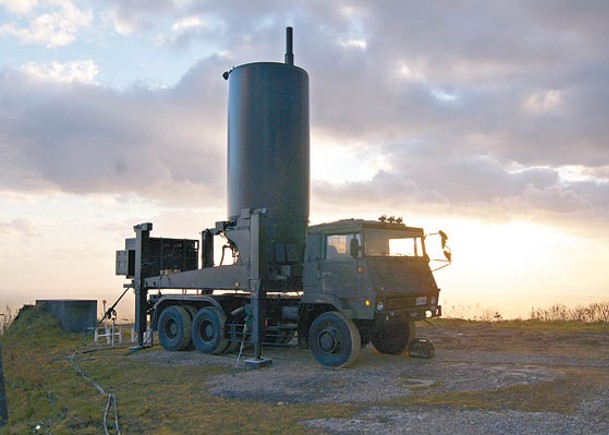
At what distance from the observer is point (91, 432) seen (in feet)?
27.2

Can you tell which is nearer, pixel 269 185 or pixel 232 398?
pixel 232 398

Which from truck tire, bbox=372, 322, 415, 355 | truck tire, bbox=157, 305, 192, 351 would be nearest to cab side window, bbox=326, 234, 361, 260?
truck tire, bbox=372, 322, 415, 355

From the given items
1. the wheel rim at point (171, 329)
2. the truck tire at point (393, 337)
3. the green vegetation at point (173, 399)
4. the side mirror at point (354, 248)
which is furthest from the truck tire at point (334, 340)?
the wheel rim at point (171, 329)

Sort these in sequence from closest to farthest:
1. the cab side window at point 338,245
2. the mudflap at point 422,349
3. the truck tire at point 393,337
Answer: the cab side window at point 338,245 → the mudflap at point 422,349 → the truck tire at point 393,337

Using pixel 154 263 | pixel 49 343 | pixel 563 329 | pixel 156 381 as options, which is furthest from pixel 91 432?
pixel 563 329

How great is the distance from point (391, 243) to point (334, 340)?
2.36m

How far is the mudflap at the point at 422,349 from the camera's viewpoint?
13820 millimetres

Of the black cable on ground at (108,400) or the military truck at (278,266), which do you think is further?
the military truck at (278,266)

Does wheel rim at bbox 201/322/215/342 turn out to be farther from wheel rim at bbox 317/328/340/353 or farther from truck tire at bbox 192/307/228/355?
wheel rim at bbox 317/328/340/353

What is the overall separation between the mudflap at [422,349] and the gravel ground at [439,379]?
21 centimetres

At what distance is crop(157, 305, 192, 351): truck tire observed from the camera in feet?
52.7

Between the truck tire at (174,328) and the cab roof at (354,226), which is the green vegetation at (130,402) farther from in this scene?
the cab roof at (354,226)

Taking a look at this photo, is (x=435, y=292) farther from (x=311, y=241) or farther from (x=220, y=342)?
(x=220, y=342)

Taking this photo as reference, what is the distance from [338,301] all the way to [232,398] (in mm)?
3606
